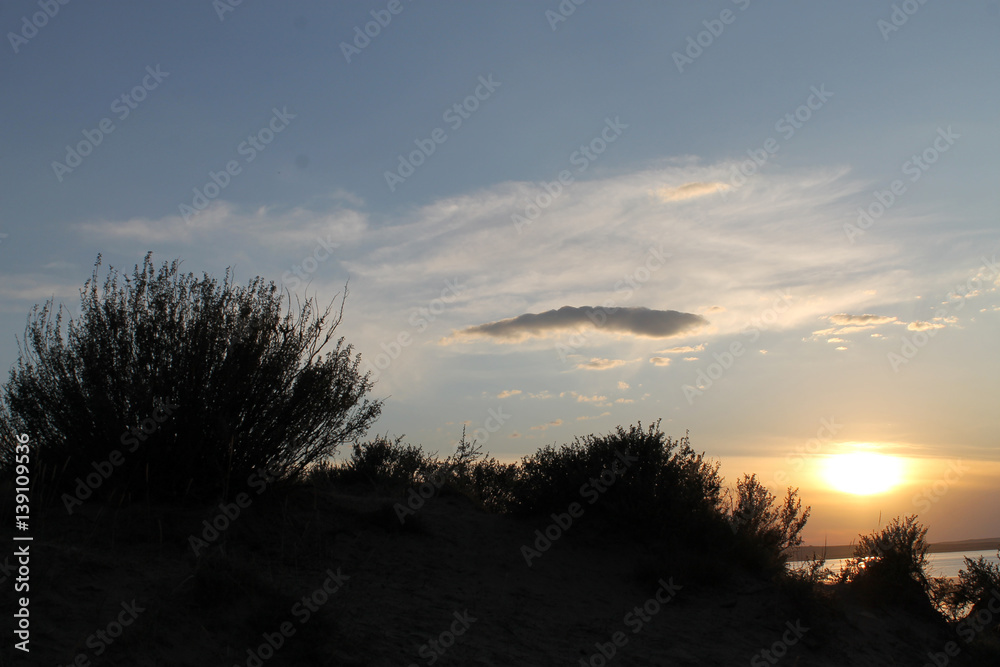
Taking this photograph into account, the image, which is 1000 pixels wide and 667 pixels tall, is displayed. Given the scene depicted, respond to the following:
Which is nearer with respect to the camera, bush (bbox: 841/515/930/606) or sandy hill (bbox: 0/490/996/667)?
sandy hill (bbox: 0/490/996/667)

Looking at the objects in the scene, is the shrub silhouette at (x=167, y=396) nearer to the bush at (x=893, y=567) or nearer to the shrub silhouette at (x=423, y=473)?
the shrub silhouette at (x=423, y=473)

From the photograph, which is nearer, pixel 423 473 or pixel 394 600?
pixel 394 600

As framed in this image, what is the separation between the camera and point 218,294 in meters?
9.34

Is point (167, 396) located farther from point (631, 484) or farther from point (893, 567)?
point (893, 567)

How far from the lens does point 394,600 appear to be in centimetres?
794

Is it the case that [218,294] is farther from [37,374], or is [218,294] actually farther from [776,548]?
[776,548]

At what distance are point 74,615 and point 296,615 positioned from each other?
1.87 meters

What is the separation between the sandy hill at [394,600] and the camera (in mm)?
6102

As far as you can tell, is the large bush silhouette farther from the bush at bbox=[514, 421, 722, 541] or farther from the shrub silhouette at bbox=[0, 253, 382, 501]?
the shrub silhouette at bbox=[0, 253, 382, 501]

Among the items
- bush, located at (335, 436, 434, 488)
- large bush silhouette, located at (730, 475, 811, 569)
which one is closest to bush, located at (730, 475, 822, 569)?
large bush silhouette, located at (730, 475, 811, 569)

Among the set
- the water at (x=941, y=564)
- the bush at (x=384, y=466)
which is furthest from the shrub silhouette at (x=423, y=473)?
the water at (x=941, y=564)

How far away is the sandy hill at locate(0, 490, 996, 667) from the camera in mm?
6102

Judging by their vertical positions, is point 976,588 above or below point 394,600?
above

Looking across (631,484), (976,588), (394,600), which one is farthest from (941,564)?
(394,600)
